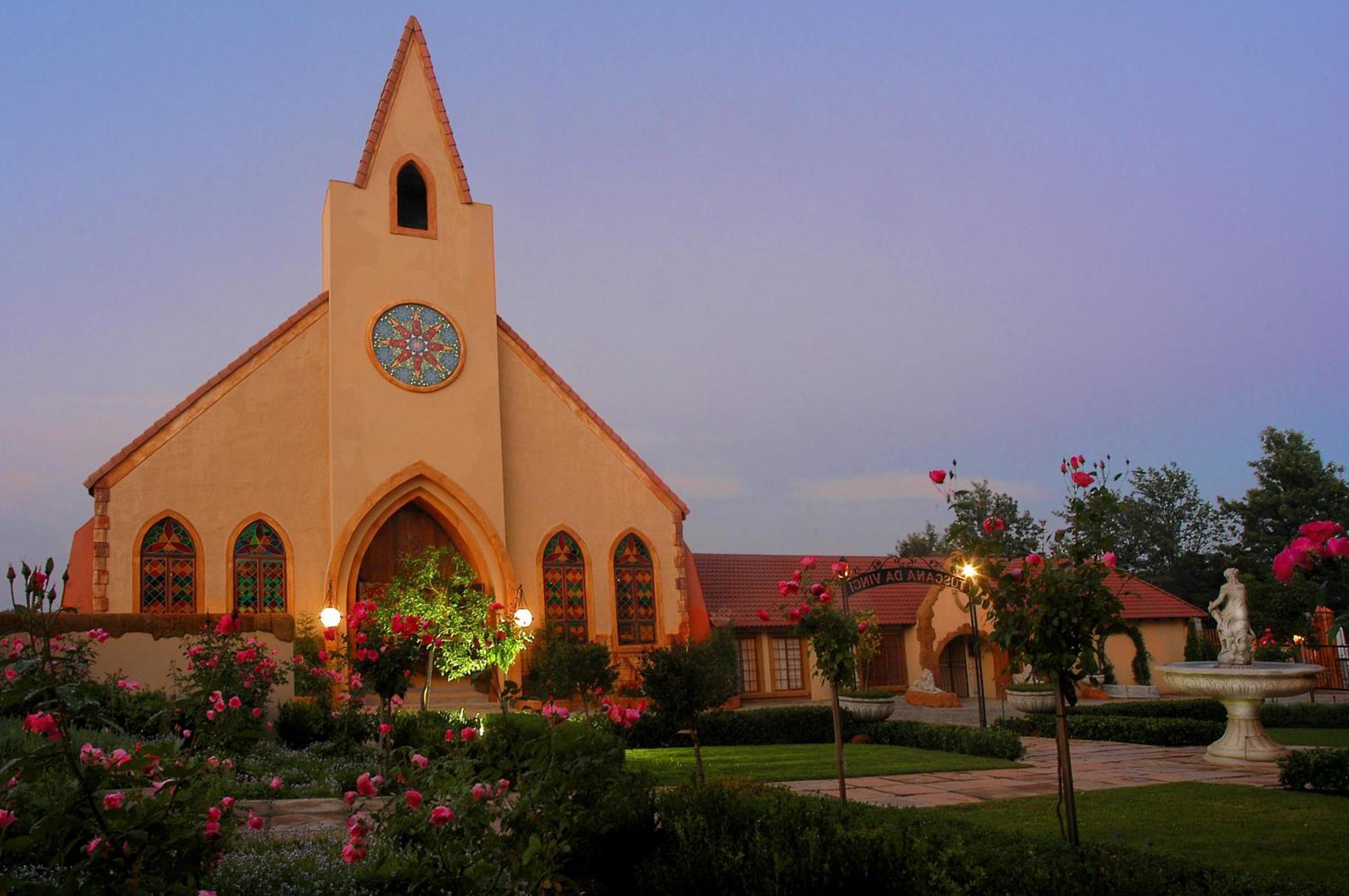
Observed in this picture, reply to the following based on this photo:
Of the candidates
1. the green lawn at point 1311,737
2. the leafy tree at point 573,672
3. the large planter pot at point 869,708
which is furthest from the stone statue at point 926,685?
the leafy tree at point 573,672

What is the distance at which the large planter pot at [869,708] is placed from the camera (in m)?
18.2

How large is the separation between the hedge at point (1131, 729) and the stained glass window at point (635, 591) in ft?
27.6

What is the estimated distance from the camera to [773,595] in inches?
1155

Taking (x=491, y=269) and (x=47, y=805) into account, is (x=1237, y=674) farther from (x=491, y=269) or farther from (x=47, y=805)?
(x=491, y=269)

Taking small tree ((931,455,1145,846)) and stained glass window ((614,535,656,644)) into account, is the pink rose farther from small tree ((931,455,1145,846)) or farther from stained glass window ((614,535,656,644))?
stained glass window ((614,535,656,644))

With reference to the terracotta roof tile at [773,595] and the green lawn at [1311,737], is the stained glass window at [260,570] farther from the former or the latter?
the green lawn at [1311,737]

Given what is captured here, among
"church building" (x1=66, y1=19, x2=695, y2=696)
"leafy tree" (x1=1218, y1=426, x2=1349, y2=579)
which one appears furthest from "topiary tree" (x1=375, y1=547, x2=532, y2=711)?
"leafy tree" (x1=1218, y1=426, x2=1349, y2=579)

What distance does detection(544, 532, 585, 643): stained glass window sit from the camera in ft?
76.0

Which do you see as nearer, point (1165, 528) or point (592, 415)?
point (592, 415)

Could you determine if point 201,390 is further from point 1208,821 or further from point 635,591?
point 1208,821

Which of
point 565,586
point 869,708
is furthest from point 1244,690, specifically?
point 565,586

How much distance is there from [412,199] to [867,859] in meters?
21.4

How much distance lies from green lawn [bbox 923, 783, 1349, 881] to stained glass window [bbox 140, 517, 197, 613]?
1529 cm

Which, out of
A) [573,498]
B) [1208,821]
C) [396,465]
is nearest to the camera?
[1208,821]
